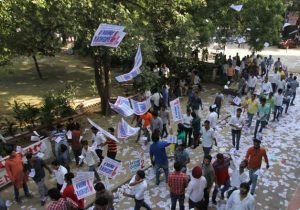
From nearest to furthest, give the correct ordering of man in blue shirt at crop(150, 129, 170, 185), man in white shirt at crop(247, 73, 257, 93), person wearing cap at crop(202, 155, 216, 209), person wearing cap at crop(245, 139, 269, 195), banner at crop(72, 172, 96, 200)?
banner at crop(72, 172, 96, 200), person wearing cap at crop(202, 155, 216, 209), person wearing cap at crop(245, 139, 269, 195), man in blue shirt at crop(150, 129, 170, 185), man in white shirt at crop(247, 73, 257, 93)

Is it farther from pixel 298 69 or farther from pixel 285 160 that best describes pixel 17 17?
pixel 298 69

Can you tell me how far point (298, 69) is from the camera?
1087 inches

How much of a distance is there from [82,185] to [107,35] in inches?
175

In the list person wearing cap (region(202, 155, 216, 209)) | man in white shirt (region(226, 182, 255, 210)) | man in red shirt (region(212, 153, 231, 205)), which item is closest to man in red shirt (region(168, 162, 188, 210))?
person wearing cap (region(202, 155, 216, 209))

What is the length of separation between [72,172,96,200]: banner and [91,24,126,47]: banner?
3.96 metres

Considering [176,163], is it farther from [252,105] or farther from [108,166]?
[252,105]

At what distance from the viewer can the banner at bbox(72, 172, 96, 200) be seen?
25.7 feet

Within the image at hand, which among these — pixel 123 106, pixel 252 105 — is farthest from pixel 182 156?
pixel 252 105

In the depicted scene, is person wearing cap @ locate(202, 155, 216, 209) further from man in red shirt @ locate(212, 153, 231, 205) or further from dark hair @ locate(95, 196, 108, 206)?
dark hair @ locate(95, 196, 108, 206)

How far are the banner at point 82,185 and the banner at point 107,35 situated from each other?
3.96 metres

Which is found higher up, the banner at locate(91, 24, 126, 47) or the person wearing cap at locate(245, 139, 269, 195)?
the banner at locate(91, 24, 126, 47)

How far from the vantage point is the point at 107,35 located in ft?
34.9

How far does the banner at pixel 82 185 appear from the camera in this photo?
25.7 ft

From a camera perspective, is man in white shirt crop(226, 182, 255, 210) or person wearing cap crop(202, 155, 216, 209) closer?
man in white shirt crop(226, 182, 255, 210)
